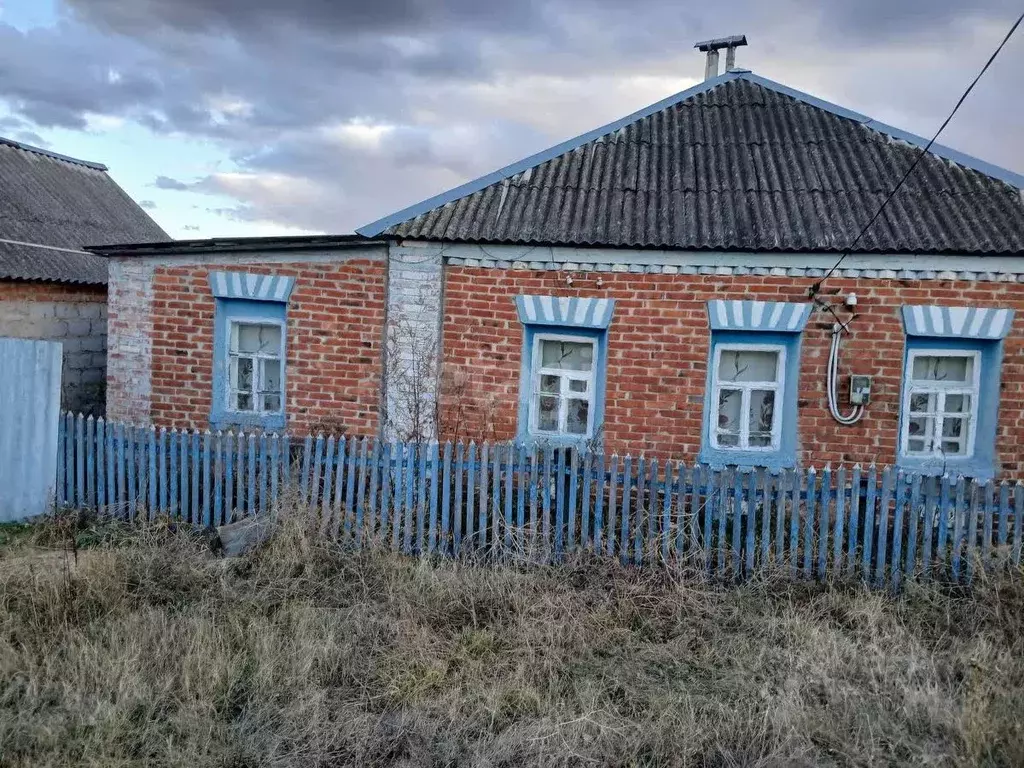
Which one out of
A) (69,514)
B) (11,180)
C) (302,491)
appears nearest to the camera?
(302,491)

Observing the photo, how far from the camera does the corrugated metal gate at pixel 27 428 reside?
7.52 meters

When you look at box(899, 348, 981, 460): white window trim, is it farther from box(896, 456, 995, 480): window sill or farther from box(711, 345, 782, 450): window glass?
box(711, 345, 782, 450): window glass

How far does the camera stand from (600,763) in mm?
3812

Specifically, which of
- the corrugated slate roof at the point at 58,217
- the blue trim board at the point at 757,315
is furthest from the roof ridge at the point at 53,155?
the blue trim board at the point at 757,315

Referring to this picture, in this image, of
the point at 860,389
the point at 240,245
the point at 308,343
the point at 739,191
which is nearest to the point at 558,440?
the point at 308,343

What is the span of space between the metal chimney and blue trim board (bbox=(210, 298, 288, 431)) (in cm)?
640

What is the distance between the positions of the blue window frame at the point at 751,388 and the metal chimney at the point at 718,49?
13.0 feet

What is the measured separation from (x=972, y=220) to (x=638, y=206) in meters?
3.39

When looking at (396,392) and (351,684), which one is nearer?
(351,684)

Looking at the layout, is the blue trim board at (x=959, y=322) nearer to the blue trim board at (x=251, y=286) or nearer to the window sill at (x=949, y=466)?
the window sill at (x=949, y=466)

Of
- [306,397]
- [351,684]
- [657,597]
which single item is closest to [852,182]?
[657,597]

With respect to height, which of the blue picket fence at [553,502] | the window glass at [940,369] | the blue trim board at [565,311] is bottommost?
the blue picket fence at [553,502]

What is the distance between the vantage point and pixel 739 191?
27.0 feet

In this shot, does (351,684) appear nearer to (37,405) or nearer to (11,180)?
(37,405)
